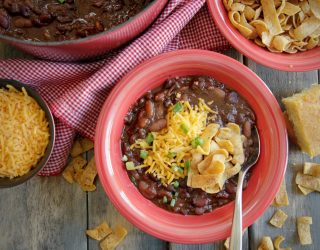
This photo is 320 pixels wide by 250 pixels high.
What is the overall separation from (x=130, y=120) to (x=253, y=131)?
0.67m

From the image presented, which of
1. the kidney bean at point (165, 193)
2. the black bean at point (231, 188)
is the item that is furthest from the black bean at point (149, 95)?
the black bean at point (231, 188)

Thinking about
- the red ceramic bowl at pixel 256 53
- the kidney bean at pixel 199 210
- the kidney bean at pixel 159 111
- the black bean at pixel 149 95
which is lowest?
the kidney bean at pixel 199 210

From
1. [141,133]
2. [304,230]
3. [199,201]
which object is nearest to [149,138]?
[141,133]

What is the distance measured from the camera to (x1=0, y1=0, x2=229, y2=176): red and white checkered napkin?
2805mm

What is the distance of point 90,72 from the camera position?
290 cm

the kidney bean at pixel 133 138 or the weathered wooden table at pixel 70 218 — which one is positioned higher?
the kidney bean at pixel 133 138

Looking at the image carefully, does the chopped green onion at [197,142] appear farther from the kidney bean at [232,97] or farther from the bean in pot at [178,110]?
the kidney bean at [232,97]

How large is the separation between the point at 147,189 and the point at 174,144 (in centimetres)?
28

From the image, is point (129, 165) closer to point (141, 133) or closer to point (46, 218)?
point (141, 133)

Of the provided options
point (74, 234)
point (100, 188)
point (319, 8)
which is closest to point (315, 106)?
point (319, 8)

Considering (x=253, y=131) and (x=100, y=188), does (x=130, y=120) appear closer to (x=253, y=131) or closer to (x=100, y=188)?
(x=100, y=188)

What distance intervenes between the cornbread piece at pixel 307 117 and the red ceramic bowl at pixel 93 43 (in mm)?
894

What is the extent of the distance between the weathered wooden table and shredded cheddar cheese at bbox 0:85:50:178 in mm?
250

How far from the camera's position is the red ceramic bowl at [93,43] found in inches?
94.7
